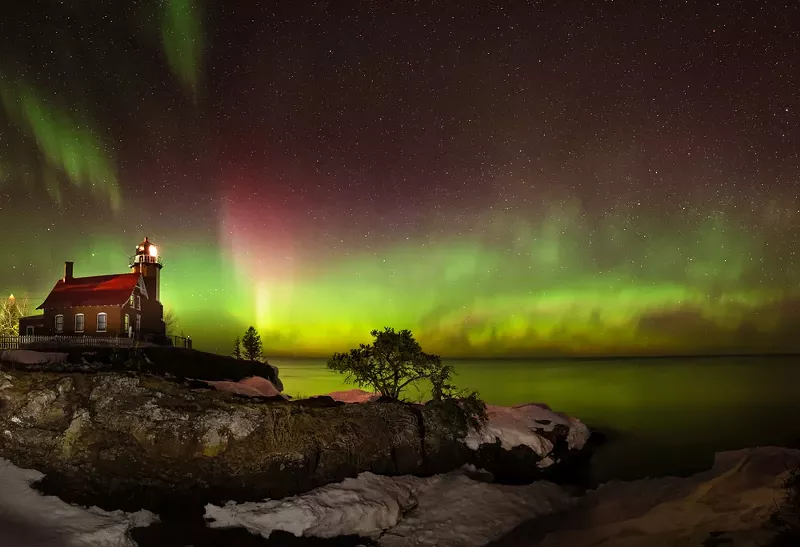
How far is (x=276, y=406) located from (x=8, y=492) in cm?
1053

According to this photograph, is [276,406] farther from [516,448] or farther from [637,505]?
[637,505]

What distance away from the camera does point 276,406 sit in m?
23.8

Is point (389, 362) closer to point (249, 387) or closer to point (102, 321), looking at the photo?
point (249, 387)

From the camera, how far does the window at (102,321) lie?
148 feet

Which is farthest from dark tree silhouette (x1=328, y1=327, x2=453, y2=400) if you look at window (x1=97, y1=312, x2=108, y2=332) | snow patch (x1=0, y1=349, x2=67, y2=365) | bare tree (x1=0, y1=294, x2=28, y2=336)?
bare tree (x1=0, y1=294, x2=28, y2=336)

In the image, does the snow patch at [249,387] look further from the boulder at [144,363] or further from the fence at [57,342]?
the fence at [57,342]

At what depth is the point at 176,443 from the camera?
843 inches

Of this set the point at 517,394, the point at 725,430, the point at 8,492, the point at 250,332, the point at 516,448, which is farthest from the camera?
the point at 517,394

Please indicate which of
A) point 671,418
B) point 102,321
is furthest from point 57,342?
point 671,418

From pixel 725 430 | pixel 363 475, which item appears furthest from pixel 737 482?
pixel 725 430

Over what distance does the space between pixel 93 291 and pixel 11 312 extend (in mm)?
23712

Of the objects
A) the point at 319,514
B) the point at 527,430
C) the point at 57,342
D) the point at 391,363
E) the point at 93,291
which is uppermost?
the point at 93,291

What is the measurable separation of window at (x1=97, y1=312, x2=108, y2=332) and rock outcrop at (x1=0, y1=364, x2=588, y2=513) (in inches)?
944

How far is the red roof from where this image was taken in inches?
1796
